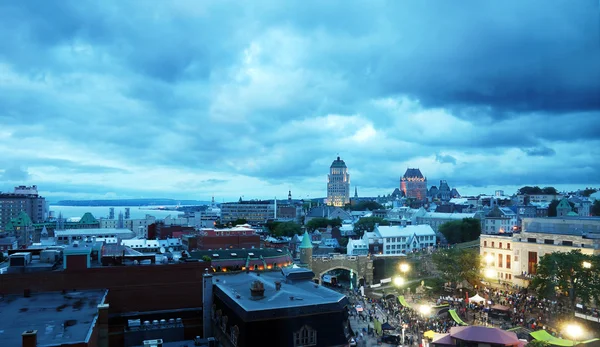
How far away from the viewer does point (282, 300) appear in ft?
83.4

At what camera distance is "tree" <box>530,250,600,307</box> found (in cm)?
3831

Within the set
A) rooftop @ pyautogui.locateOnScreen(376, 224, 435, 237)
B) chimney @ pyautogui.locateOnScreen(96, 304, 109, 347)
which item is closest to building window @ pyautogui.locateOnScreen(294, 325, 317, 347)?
chimney @ pyautogui.locateOnScreen(96, 304, 109, 347)

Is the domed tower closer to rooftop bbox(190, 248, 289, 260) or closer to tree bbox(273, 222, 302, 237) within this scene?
rooftop bbox(190, 248, 289, 260)

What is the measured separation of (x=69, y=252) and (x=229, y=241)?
4086 cm

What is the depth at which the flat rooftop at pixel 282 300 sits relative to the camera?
2372 cm

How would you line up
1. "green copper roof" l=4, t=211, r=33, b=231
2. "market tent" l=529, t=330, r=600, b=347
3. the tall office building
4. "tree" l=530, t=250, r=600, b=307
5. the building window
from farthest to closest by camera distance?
the tall office building < "green copper roof" l=4, t=211, r=33, b=231 < "tree" l=530, t=250, r=600, b=307 < "market tent" l=529, t=330, r=600, b=347 < the building window

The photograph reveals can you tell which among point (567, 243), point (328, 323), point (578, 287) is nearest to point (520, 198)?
point (567, 243)

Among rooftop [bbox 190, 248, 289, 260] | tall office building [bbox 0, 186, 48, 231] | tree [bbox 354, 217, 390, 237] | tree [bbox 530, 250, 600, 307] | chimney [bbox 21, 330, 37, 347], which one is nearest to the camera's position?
chimney [bbox 21, 330, 37, 347]

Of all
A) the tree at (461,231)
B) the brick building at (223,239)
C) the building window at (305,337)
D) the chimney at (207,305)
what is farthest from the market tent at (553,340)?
the tree at (461,231)

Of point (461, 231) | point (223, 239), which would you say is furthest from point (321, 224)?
point (223, 239)

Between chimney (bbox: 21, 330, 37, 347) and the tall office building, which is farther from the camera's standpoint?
the tall office building

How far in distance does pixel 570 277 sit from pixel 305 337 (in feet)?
87.8

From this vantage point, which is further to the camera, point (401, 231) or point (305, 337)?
point (401, 231)

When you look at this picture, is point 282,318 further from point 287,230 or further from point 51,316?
point 287,230
